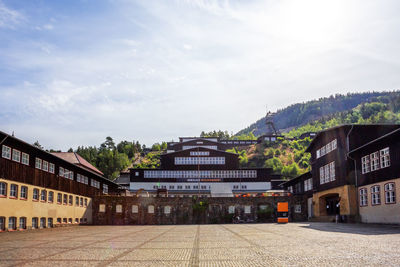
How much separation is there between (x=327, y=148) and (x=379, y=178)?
44.1 ft

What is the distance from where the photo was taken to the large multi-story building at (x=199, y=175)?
8362 cm

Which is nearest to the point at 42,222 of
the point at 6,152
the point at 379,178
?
the point at 6,152

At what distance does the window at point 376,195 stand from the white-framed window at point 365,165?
6.75 feet

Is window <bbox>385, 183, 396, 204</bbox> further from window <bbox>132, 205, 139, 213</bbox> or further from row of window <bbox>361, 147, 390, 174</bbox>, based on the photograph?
window <bbox>132, 205, 139, 213</bbox>

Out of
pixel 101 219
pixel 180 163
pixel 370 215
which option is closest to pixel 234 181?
pixel 180 163

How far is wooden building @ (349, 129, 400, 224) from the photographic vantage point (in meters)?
32.4

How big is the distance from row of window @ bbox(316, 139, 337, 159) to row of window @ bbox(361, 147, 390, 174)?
6.02m

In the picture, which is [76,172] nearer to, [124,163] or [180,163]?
[180,163]

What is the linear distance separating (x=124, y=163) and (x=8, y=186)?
11155cm

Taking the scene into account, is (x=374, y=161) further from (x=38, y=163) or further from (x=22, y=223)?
(x=22, y=223)

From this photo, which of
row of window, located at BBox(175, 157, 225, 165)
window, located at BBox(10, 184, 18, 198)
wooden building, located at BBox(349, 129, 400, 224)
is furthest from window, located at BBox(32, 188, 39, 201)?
row of window, located at BBox(175, 157, 225, 165)

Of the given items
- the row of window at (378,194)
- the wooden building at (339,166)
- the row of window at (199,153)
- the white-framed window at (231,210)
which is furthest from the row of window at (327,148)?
the row of window at (199,153)

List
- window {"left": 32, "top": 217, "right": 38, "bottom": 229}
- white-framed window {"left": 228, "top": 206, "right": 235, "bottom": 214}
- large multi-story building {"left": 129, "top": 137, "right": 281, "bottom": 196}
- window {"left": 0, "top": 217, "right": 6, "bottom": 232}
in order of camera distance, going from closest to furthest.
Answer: window {"left": 0, "top": 217, "right": 6, "bottom": 232}, window {"left": 32, "top": 217, "right": 38, "bottom": 229}, white-framed window {"left": 228, "top": 206, "right": 235, "bottom": 214}, large multi-story building {"left": 129, "top": 137, "right": 281, "bottom": 196}

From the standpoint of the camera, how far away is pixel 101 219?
58.2 metres
